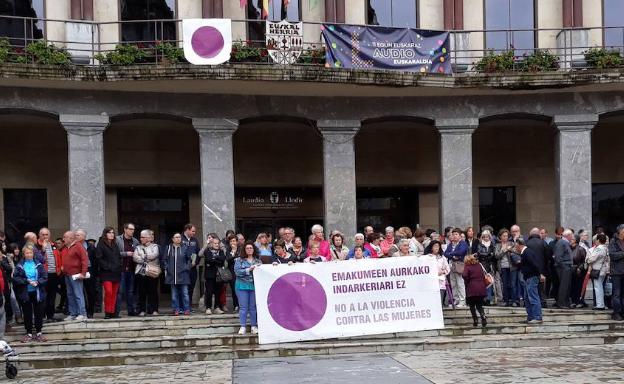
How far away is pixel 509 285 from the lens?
19.1 metres

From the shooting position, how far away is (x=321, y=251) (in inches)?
699

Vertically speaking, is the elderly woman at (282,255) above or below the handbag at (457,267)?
above

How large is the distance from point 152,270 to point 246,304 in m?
2.57

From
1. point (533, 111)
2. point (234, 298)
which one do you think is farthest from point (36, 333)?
point (533, 111)

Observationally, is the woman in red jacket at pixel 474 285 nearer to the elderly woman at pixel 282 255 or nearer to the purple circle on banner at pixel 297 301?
the purple circle on banner at pixel 297 301

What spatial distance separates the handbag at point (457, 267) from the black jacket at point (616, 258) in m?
3.07

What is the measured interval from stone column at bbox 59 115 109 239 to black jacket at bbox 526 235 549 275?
401 inches

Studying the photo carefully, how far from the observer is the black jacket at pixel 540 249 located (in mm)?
17328

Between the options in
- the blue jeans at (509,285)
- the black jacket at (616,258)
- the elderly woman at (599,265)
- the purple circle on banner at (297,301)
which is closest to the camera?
the purple circle on banner at (297,301)

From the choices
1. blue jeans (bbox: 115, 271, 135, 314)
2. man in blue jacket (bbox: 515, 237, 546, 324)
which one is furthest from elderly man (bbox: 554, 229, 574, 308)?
blue jeans (bbox: 115, 271, 135, 314)

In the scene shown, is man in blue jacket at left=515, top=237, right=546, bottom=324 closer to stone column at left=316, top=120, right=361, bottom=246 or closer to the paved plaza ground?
the paved plaza ground

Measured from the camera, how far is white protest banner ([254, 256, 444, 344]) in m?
16.3

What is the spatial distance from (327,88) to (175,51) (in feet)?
12.7

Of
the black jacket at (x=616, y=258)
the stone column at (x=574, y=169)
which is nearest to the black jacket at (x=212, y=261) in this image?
the black jacket at (x=616, y=258)
